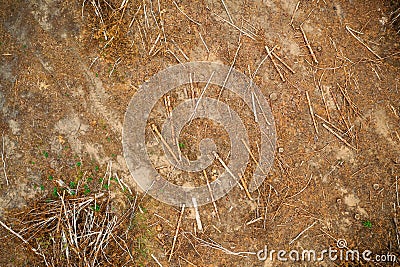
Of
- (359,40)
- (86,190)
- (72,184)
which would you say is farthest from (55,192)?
(359,40)

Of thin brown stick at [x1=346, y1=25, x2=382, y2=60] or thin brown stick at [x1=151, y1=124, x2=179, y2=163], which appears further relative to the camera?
thin brown stick at [x1=346, y1=25, x2=382, y2=60]

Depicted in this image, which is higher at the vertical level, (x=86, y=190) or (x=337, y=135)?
(x=337, y=135)

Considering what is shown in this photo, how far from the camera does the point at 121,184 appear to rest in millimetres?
4145

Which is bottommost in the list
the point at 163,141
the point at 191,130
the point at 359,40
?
the point at 163,141

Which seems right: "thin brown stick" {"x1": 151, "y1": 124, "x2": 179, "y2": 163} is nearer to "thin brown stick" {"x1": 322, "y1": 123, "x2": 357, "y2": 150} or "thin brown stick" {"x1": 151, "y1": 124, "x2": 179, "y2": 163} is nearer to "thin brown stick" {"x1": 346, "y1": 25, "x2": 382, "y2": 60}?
"thin brown stick" {"x1": 322, "y1": 123, "x2": 357, "y2": 150}

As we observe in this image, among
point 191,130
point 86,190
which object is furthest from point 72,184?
point 191,130

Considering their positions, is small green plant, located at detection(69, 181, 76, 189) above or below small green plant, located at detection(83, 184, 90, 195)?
below

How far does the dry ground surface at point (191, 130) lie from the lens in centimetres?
413

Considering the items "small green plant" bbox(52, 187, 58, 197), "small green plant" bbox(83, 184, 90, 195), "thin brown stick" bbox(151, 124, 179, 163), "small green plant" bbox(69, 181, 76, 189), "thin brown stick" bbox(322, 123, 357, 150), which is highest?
"thin brown stick" bbox(322, 123, 357, 150)

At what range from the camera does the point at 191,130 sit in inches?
163

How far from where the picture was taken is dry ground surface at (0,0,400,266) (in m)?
4.13

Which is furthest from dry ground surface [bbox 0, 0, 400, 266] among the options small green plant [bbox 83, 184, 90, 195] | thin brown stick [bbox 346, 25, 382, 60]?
thin brown stick [bbox 346, 25, 382, 60]

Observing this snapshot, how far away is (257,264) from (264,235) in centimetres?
32

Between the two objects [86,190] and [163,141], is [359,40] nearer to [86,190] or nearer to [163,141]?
[163,141]
